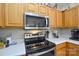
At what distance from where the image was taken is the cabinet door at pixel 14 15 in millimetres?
1206

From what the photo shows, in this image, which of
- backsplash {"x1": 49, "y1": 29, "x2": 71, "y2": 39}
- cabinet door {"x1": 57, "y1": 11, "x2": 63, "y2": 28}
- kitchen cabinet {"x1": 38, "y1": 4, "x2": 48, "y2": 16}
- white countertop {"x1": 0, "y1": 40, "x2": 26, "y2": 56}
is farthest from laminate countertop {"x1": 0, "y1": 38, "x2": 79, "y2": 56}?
kitchen cabinet {"x1": 38, "y1": 4, "x2": 48, "y2": 16}

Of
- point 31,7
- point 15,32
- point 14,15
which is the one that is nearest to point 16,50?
point 15,32

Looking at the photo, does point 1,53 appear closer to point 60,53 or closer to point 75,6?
point 60,53

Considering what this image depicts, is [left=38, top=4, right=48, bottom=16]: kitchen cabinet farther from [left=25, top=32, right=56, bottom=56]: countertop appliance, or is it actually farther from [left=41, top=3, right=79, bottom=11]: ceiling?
[left=25, top=32, right=56, bottom=56]: countertop appliance

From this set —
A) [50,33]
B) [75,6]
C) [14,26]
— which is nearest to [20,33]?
[14,26]

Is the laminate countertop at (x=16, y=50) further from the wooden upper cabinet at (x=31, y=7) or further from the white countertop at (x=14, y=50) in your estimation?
the wooden upper cabinet at (x=31, y=7)

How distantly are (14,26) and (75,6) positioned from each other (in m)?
0.67

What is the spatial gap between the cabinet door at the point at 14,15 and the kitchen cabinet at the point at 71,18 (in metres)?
0.48

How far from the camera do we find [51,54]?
127cm

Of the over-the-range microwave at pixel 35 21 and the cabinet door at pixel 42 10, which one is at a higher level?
the cabinet door at pixel 42 10

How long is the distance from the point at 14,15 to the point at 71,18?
60 cm

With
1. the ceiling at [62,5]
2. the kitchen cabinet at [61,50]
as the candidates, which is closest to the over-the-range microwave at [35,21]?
the ceiling at [62,5]

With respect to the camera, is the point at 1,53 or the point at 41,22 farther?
the point at 41,22

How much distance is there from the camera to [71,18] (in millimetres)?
1264
